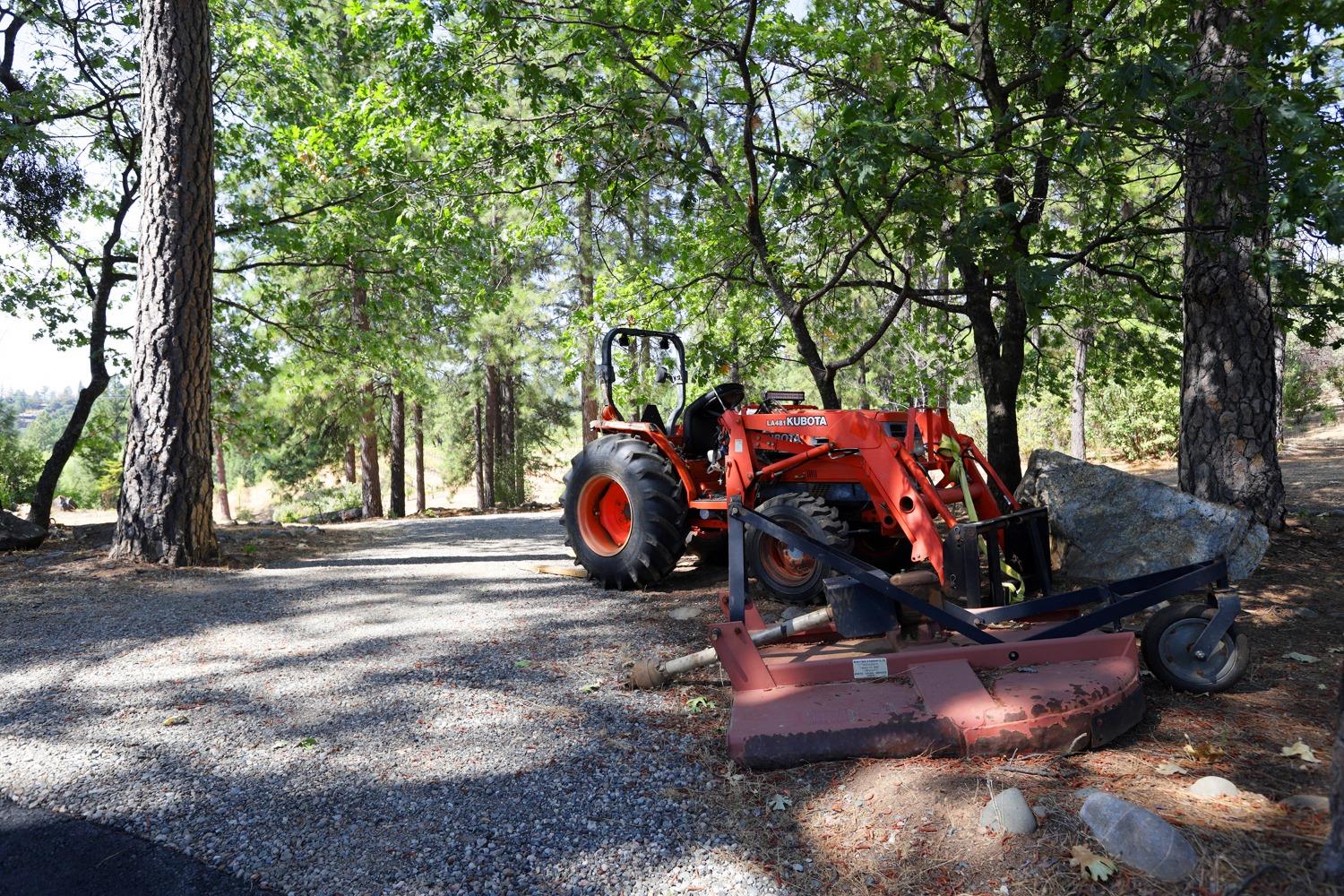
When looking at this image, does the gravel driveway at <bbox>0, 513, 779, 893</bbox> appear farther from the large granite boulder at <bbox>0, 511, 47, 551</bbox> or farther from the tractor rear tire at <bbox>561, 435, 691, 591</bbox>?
the large granite boulder at <bbox>0, 511, 47, 551</bbox>

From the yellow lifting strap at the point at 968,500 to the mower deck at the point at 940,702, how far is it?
109 cm

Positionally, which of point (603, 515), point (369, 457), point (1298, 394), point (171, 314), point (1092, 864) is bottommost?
point (1092, 864)

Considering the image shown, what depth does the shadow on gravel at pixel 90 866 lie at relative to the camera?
2473 mm

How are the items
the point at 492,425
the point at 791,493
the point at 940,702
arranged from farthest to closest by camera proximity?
the point at 492,425
the point at 791,493
the point at 940,702

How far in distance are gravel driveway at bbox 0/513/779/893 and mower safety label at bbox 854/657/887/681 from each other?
0.70 meters

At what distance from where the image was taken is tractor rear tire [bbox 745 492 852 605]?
5383 millimetres

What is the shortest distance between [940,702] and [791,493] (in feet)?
9.14

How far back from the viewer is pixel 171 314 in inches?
295

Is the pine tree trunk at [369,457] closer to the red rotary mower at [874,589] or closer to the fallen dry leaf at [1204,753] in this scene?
the red rotary mower at [874,589]

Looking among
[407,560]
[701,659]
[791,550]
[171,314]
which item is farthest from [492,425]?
[701,659]

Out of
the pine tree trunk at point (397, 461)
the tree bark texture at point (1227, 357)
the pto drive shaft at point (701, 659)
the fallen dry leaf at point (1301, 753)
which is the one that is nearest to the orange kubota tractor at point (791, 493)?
the pto drive shaft at point (701, 659)

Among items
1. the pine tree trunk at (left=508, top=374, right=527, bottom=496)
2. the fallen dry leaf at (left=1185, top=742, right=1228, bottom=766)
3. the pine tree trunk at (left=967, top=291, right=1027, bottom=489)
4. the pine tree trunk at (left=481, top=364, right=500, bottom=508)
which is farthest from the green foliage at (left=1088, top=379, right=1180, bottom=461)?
the fallen dry leaf at (left=1185, top=742, right=1228, bottom=766)

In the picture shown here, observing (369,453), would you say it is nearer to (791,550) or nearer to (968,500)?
(791,550)

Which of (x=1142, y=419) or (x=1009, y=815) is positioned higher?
(x=1142, y=419)
